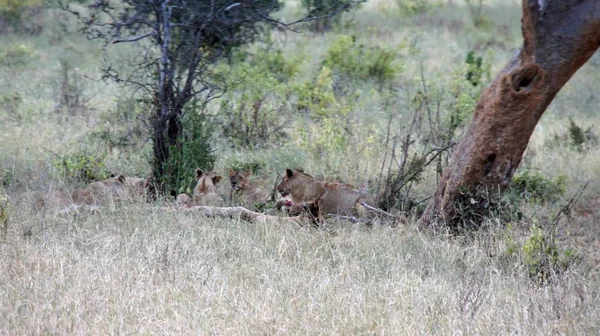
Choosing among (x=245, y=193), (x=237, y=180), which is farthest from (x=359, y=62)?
(x=245, y=193)

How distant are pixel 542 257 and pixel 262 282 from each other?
6.28ft

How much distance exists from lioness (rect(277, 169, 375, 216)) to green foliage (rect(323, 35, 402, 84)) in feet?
32.7

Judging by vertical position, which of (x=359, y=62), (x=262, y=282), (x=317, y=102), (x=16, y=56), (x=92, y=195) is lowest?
(x=262, y=282)

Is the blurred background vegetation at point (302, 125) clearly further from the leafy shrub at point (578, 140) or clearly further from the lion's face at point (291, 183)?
the lion's face at point (291, 183)

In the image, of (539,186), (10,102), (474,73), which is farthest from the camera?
(474,73)

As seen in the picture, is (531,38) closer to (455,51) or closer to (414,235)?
(414,235)

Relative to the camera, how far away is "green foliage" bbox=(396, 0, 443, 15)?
28.9 m

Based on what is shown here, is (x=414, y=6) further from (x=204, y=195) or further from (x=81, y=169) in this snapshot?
(x=204, y=195)

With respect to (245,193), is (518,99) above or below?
above

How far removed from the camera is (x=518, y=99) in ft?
21.7

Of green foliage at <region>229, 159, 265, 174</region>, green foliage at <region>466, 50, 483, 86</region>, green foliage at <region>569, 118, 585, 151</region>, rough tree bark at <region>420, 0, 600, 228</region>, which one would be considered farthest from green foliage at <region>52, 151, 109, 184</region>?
green foliage at <region>466, 50, 483, 86</region>

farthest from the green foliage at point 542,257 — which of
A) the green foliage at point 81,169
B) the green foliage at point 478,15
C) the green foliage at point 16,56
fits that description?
the green foliage at point 478,15

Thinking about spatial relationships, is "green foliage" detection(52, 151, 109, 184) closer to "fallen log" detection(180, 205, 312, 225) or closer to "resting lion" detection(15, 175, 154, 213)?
"resting lion" detection(15, 175, 154, 213)

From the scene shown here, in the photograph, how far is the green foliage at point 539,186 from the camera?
29.0ft
